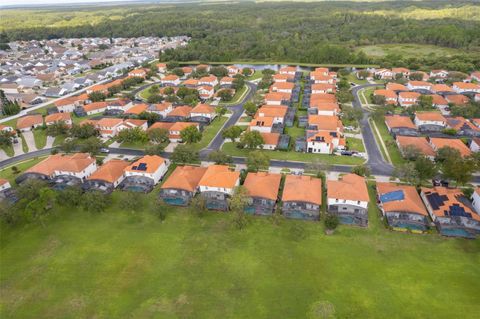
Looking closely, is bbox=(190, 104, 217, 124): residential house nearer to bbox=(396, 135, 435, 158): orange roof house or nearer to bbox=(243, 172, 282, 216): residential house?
bbox=(243, 172, 282, 216): residential house

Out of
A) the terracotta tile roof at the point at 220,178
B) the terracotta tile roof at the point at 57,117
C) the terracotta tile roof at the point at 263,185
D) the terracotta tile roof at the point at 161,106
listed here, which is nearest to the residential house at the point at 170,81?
the terracotta tile roof at the point at 161,106

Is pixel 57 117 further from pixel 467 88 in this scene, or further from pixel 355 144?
pixel 467 88

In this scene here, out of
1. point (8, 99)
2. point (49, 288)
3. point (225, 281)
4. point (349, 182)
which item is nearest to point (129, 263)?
point (49, 288)

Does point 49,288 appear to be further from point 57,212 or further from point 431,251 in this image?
point 431,251

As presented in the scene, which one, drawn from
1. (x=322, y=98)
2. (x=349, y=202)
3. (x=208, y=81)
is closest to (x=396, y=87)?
(x=322, y=98)

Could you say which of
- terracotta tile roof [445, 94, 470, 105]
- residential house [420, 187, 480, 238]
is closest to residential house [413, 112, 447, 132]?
terracotta tile roof [445, 94, 470, 105]

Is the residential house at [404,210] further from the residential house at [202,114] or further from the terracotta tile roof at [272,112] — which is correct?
the residential house at [202,114]
